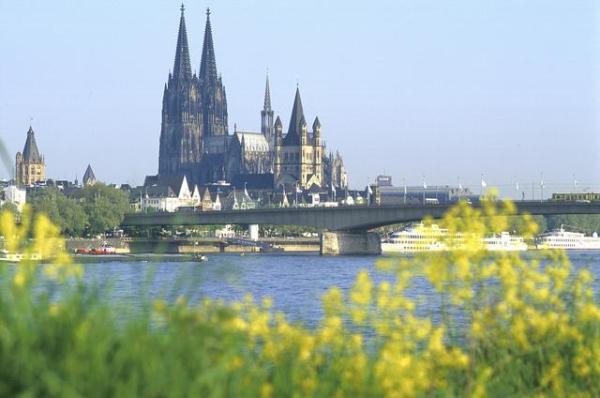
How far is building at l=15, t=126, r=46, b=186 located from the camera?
18700 cm

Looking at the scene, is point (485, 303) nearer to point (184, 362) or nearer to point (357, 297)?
point (357, 297)

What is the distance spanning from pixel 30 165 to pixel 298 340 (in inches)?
7256

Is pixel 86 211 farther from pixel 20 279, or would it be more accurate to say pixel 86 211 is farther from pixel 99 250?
pixel 20 279

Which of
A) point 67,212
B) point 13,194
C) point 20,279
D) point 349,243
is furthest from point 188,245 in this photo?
point 20,279

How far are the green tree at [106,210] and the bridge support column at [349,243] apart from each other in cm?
2261

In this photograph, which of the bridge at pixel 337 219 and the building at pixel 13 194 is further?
the building at pixel 13 194

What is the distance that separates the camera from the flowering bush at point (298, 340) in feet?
22.4

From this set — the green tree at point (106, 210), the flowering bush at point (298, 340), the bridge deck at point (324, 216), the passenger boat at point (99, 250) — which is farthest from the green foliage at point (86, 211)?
the flowering bush at point (298, 340)

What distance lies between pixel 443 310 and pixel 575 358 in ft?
3.65

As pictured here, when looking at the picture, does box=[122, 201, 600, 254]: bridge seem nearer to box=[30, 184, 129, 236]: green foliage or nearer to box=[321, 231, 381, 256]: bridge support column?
box=[321, 231, 381, 256]: bridge support column

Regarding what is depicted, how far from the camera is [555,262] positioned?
36.9 ft

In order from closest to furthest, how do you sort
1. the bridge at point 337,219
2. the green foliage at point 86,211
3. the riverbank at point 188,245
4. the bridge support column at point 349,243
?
the bridge at point 337,219, the bridge support column at point 349,243, the riverbank at point 188,245, the green foliage at point 86,211

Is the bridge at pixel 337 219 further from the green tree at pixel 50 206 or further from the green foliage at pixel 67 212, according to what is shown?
the green foliage at pixel 67 212

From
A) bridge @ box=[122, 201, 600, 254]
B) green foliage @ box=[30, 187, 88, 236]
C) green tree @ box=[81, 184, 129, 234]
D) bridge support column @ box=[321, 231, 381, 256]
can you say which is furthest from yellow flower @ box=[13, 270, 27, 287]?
green tree @ box=[81, 184, 129, 234]
